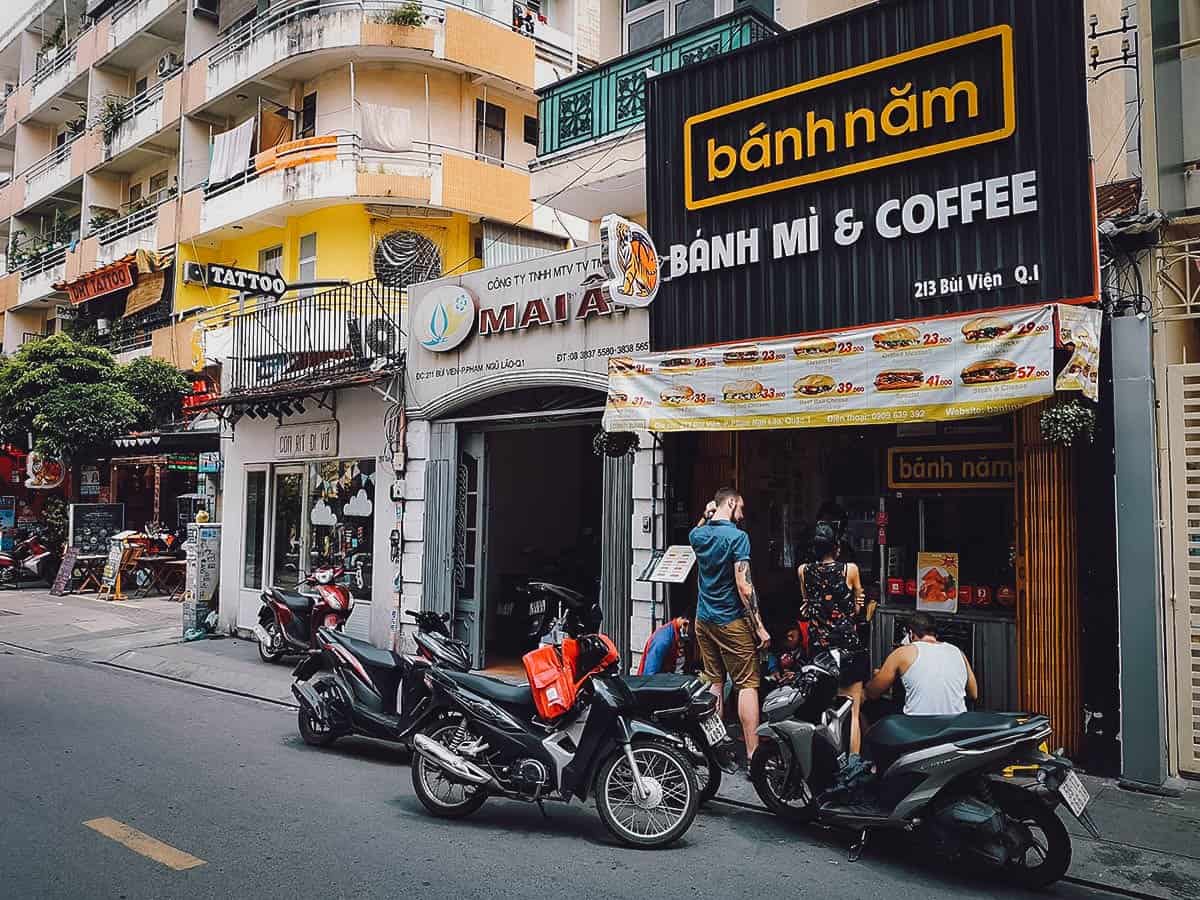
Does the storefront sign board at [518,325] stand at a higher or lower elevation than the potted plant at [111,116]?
lower

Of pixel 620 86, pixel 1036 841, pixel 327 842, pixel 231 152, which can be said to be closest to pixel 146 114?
pixel 231 152

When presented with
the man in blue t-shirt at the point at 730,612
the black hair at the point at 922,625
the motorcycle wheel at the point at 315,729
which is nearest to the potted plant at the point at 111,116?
the motorcycle wheel at the point at 315,729

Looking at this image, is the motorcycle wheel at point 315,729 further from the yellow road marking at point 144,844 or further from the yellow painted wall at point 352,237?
the yellow painted wall at point 352,237

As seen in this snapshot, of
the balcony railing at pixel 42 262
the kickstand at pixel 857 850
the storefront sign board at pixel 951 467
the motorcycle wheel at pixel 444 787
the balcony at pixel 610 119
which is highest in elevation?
the balcony railing at pixel 42 262

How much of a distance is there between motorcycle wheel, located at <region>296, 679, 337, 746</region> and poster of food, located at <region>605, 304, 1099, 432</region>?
3.50 m

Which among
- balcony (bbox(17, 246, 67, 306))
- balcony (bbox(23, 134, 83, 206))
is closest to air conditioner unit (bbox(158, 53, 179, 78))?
balcony (bbox(23, 134, 83, 206))

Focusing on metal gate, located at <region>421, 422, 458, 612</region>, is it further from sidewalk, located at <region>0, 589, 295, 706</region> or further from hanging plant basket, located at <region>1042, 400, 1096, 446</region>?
hanging plant basket, located at <region>1042, 400, 1096, 446</region>

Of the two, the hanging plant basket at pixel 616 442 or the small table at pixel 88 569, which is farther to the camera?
the small table at pixel 88 569

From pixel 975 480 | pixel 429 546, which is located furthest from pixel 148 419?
pixel 975 480

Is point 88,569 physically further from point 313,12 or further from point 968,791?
point 968,791

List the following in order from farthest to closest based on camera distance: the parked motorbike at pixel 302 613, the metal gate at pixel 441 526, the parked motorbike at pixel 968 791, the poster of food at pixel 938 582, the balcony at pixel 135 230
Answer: the balcony at pixel 135 230, the parked motorbike at pixel 302 613, the metal gate at pixel 441 526, the poster of food at pixel 938 582, the parked motorbike at pixel 968 791

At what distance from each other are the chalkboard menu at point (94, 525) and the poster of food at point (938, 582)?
17.7 m

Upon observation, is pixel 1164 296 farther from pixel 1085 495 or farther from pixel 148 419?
pixel 148 419

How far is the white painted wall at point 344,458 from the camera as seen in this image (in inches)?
493
